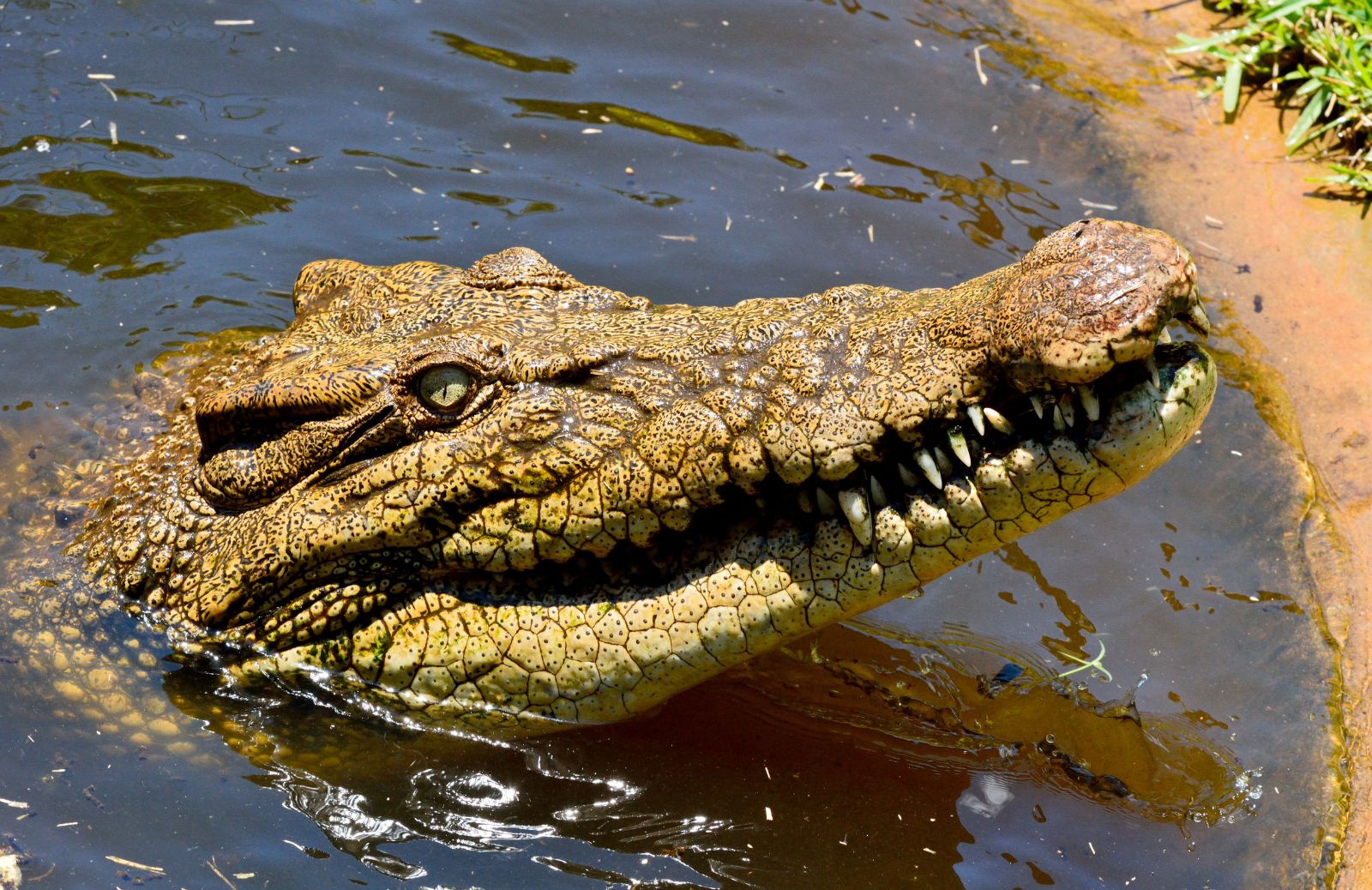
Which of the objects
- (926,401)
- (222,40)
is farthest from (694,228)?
(926,401)

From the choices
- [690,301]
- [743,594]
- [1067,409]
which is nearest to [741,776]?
[743,594]

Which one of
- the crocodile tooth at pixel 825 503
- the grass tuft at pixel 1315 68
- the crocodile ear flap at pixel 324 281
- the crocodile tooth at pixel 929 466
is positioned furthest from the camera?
the grass tuft at pixel 1315 68

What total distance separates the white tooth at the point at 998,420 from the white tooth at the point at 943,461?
142 millimetres

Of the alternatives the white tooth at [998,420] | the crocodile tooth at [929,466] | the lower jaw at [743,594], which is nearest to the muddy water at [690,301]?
the lower jaw at [743,594]

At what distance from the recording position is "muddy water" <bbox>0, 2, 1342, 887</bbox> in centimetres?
402

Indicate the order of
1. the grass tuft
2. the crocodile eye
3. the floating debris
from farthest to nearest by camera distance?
the grass tuft, the floating debris, the crocodile eye

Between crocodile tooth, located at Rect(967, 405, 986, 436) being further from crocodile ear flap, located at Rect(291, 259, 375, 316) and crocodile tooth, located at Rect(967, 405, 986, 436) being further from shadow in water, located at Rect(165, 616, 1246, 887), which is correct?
crocodile ear flap, located at Rect(291, 259, 375, 316)

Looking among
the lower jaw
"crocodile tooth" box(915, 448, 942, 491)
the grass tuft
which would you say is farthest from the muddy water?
"crocodile tooth" box(915, 448, 942, 491)

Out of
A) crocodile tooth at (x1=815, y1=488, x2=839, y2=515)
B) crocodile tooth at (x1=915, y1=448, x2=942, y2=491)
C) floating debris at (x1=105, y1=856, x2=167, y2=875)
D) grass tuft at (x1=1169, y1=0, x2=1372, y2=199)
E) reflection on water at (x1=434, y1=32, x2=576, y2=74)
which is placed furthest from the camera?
reflection on water at (x1=434, y1=32, x2=576, y2=74)

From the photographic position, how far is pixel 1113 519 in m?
5.25

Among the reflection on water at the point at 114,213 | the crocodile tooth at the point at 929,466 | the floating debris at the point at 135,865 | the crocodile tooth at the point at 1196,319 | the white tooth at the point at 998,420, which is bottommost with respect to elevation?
the floating debris at the point at 135,865

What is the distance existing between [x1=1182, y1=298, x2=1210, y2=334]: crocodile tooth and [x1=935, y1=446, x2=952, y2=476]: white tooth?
2.25 feet

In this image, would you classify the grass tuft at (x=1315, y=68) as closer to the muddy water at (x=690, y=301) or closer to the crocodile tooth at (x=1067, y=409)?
the muddy water at (x=690, y=301)

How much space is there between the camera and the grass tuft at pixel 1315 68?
260 inches
